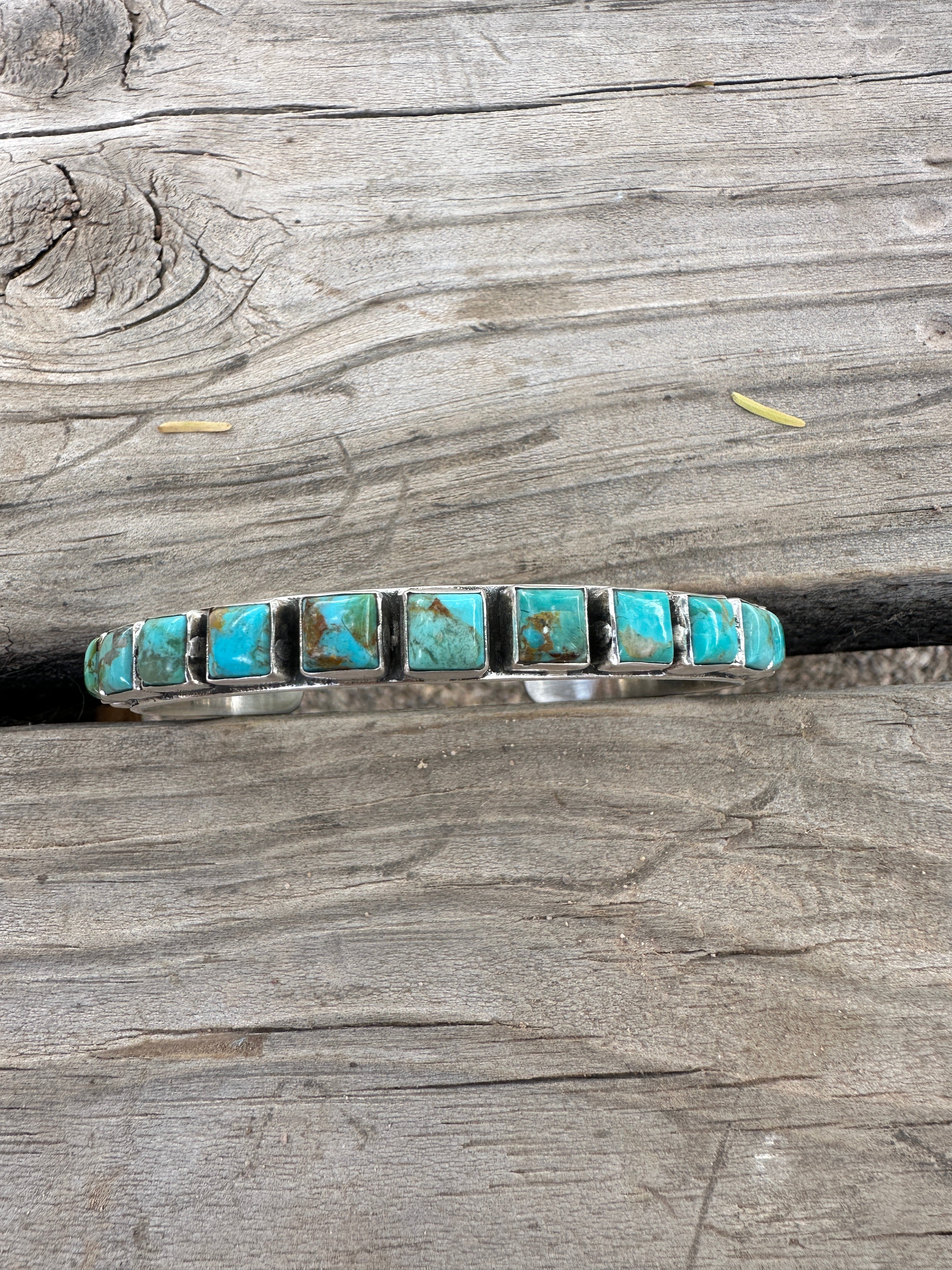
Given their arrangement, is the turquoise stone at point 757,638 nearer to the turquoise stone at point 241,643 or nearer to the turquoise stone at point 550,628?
the turquoise stone at point 550,628

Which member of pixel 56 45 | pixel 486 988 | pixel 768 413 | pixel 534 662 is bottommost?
pixel 486 988

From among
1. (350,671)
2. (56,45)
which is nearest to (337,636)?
(350,671)

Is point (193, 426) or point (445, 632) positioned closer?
point (445, 632)

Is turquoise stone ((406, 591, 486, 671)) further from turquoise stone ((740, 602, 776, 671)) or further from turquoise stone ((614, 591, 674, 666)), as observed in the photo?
turquoise stone ((740, 602, 776, 671))

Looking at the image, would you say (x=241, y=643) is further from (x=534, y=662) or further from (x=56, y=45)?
(x=56, y=45)

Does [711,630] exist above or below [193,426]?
below

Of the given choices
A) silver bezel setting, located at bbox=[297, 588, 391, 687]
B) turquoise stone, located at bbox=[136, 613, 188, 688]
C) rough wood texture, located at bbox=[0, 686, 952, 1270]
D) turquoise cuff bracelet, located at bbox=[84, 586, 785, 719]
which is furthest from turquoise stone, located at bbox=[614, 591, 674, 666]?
turquoise stone, located at bbox=[136, 613, 188, 688]
